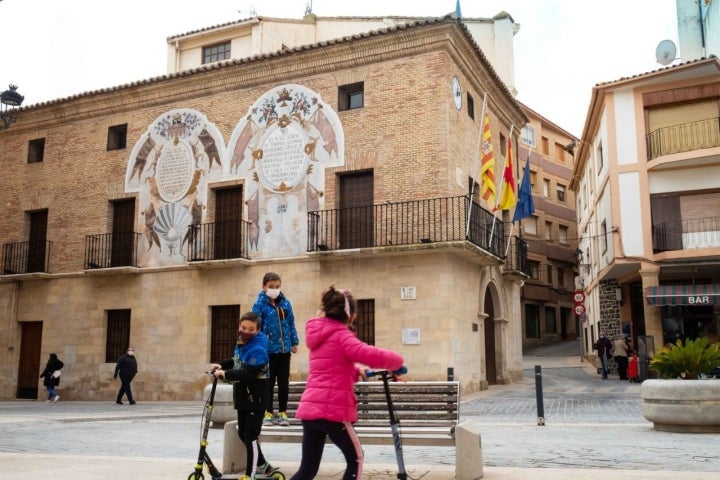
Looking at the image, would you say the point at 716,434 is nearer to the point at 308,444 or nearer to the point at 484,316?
the point at 308,444

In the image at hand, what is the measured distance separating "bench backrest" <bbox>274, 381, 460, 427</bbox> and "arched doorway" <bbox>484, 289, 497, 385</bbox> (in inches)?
582

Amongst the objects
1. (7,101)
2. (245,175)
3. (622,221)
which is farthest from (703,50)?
(7,101)

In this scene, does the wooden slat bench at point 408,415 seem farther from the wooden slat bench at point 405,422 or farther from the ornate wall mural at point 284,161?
the ornate wall mural at point 284,161

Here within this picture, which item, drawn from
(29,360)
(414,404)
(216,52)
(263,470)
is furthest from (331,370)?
(216,52)

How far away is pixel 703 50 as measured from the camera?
2844 cm

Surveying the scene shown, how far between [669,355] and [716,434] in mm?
1111

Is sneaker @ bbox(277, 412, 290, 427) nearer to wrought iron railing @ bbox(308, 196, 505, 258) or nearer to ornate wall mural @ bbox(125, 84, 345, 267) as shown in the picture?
wrought iron railing @ bbox(308, 196, 505, 258)

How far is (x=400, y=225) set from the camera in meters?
16.8

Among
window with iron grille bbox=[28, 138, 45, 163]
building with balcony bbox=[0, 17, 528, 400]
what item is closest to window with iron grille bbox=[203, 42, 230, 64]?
building with balcony bbox=[0, 17, 528, 400]

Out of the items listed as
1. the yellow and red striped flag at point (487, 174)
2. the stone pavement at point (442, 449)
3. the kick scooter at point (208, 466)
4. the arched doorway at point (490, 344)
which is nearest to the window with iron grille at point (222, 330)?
the stone pavement at point (442, 449)

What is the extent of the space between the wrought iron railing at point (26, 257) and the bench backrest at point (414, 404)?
17.8 metres

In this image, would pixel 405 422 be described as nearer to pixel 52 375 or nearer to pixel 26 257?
pixel 52 375

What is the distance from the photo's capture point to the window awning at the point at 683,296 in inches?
827

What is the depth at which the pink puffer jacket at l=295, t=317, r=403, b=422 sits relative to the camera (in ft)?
14.0
